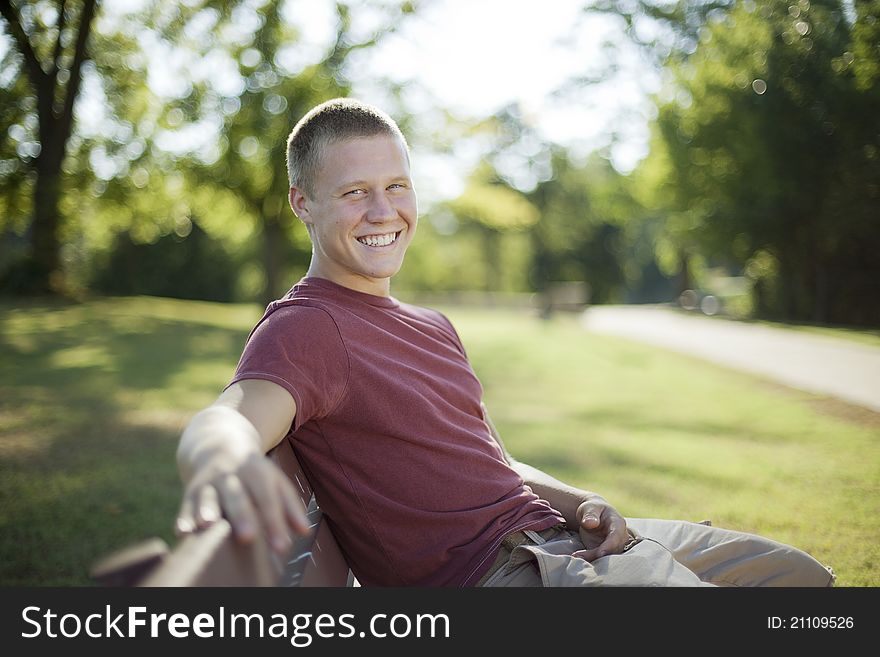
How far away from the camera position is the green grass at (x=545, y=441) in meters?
3.83

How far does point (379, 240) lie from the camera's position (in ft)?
6.13

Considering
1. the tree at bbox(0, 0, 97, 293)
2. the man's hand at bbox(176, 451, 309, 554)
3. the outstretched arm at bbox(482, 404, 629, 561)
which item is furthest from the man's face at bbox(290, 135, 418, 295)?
the tree at bbox(0, 0, 97, 293)

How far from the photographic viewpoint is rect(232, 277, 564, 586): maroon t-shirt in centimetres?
161

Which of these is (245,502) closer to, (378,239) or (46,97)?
(378,239)

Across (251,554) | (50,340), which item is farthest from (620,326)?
(251,554)

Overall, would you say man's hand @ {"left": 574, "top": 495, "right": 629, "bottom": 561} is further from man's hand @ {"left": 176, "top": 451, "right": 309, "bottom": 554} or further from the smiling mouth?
man's hand @ {"left": 176, "top": 451, "right": 309, "bottom": 554}

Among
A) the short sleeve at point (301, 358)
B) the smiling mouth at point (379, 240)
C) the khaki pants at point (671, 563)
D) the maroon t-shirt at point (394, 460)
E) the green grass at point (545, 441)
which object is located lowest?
the green grass at point (545, 441)

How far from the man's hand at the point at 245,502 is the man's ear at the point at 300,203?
1.01m

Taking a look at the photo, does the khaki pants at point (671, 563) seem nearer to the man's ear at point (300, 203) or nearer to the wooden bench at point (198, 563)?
the wooden bench at point (198, 563)

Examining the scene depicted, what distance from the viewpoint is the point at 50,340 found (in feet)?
34.7

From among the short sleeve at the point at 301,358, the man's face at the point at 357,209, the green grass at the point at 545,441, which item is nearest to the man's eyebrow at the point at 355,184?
the man's face at the point at 357,209

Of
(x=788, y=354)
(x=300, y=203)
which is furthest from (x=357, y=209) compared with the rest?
(x=788, y=354)

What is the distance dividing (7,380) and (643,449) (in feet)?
21.2

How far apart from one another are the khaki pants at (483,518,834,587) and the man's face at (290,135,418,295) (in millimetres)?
733
